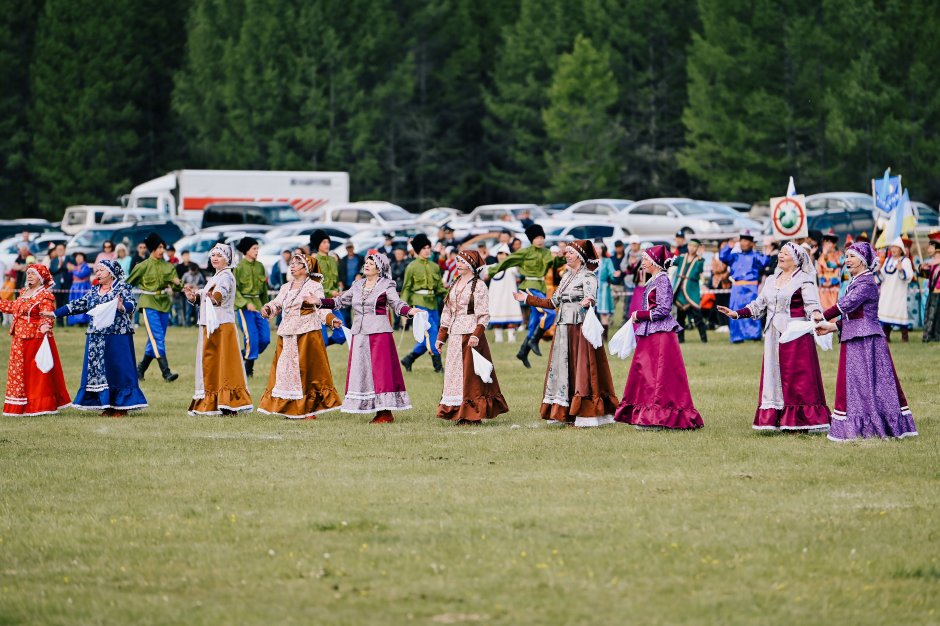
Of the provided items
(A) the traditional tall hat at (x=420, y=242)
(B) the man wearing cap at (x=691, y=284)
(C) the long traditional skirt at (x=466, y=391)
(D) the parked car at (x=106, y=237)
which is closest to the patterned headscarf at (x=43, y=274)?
(C) the long traditional skirt at (x=466, y=391)

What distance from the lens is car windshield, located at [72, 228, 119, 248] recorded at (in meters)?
41.8

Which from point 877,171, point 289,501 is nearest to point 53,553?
point 289,501

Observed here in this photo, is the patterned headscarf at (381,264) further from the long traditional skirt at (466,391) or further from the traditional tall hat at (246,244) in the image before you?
the traditional tall hat at (246,244)

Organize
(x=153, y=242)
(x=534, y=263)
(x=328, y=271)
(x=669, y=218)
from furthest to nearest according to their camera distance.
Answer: (x=669, y=218) < (x=328, y=271) < (x=534, y=263) < (x=153, y=242)

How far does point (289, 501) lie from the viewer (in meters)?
10.8

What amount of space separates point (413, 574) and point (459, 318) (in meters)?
6.86

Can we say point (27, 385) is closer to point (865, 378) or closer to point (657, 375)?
point (657, 375)

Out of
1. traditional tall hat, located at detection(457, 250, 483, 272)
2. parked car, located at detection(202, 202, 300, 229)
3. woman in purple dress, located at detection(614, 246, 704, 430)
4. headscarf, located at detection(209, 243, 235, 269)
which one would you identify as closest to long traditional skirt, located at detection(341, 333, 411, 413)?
traditional tall hat, located at detection(457, 250, 483, 272)

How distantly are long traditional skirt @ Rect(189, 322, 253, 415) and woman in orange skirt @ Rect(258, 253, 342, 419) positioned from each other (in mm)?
323

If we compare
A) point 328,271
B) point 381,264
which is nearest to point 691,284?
point 328,271

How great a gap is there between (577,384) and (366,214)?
1514 inches

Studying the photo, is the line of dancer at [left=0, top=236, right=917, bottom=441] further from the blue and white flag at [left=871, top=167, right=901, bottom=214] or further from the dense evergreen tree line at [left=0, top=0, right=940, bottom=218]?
the dense evergreen tree line at [left=0, top=0, right=940, bottom=218]

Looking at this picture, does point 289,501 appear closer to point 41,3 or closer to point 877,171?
point 877,171

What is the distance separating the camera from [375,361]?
15.3m
